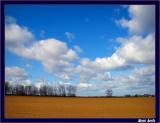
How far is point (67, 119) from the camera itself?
1280cm

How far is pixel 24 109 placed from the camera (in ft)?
45.8

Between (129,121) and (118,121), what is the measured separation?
36 cm

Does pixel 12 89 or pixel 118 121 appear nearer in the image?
pixel 118 121

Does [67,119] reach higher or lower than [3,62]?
lower

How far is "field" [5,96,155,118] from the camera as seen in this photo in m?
13.2

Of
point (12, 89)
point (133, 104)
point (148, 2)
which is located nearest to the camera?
point (148, 2)

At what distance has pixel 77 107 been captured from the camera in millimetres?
14359

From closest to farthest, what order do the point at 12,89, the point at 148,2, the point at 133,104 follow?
the point at 148,2 < the point at 12,89 < the point at 133,104

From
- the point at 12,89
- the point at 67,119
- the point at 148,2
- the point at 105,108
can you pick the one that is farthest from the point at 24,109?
the point at 148,2

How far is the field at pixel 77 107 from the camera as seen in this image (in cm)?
1321

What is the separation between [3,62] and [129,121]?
4601 millimetres

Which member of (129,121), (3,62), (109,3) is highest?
(109,3)

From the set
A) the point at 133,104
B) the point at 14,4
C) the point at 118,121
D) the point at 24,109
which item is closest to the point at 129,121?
the point at 118,121

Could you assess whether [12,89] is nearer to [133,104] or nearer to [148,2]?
[133,104]
